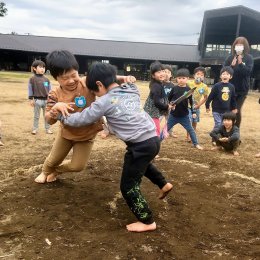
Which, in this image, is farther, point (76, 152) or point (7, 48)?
point (7, 48)

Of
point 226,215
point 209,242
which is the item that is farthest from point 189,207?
point 209,242

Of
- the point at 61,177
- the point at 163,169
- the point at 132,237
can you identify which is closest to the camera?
the point at 132,237

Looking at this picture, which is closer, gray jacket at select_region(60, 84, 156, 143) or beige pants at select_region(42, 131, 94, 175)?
gray jacket at select_region(60, 84, 156, 143)

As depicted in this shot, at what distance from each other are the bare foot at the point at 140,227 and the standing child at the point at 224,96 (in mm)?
4377

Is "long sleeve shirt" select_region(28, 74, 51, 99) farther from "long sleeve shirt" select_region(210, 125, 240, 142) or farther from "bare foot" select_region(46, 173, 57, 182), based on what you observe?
"long sleeve shirt" select_region(210, 125, 240, 142)

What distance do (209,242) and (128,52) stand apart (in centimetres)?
3998

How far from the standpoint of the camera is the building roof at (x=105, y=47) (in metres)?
40.3

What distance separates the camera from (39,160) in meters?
5.88

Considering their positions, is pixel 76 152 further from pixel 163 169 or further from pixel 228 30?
pixel 228 30

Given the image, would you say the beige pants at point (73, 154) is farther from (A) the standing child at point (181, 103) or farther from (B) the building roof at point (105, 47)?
(B) the building roof at point (105, 47)

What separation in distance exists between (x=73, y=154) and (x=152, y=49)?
4073cm

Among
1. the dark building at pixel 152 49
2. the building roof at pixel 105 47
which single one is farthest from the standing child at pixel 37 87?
the building roof at pixel 105 47

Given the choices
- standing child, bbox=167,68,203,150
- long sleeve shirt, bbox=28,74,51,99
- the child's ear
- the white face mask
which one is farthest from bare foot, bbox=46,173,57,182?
the white face mask

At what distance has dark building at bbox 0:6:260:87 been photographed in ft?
107
